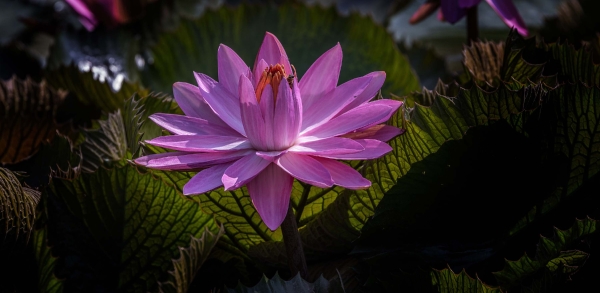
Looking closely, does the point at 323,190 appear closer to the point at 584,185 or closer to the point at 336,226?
the point at 336,226

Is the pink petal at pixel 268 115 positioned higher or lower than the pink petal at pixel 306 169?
higher

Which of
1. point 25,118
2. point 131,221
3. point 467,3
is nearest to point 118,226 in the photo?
point 131,221

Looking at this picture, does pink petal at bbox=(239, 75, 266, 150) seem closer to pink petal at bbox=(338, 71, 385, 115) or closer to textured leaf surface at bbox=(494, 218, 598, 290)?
pink petal at bbox=(338, 71, 385, 115)

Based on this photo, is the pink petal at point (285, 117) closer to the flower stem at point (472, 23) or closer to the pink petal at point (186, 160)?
the pink petal at point (186, 160)

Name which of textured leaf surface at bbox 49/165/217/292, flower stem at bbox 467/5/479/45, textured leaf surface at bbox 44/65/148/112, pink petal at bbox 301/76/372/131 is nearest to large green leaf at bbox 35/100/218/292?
textured leaf surface at bbox 49/165/217/292

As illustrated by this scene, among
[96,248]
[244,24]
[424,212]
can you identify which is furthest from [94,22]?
[424,212]

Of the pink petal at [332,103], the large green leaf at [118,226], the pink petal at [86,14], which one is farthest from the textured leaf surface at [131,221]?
the pink petal at [86,14]

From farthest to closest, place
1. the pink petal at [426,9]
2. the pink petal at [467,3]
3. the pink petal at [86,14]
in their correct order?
1. the pink petal at [86,14]
2. the pink petal at [426,9]
3. the pink petal at [467,3]

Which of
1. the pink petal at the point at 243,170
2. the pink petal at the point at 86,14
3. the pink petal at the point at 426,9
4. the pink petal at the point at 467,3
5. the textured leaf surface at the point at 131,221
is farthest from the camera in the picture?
the pink petal at the point at 86,14
